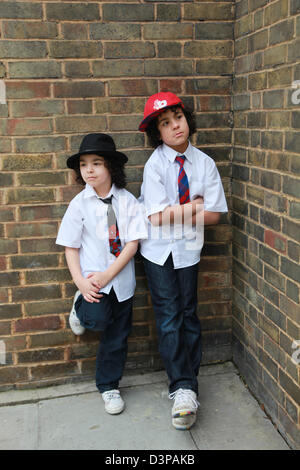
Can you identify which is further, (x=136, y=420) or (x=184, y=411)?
(x=136, y=420)

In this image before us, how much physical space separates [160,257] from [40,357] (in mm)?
1092

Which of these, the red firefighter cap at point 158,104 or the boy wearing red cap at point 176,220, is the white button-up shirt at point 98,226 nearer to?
the boy wearing red cap at point 176,220

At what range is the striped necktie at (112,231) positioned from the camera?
2.80 metres

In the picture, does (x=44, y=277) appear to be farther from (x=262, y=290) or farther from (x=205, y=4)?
(x=205, y=4)

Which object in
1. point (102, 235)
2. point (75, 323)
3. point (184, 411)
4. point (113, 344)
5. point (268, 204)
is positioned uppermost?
point (268, 204)

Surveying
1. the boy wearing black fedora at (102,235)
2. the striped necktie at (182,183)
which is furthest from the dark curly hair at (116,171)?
the striped necktie at (182,183)

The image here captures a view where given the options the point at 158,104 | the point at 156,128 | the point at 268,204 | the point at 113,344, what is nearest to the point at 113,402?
the point at 113,344

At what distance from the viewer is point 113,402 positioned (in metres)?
2.89

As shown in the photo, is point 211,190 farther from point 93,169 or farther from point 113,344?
point 113,344

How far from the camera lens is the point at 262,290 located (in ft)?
9.26

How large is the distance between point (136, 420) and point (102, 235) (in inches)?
43.1

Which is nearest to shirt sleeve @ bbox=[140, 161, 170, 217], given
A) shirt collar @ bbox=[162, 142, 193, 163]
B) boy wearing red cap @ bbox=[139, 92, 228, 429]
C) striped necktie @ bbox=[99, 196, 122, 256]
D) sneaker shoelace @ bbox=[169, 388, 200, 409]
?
boy wearing red cap @ bbox=[139, 92, 228, 429]
